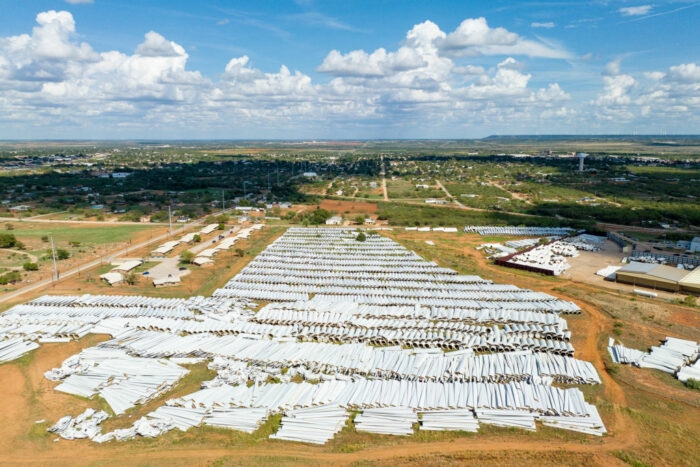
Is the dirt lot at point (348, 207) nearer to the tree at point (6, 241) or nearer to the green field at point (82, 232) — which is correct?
the green field at point (82, 232)

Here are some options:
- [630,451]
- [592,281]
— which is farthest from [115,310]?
[592,281]

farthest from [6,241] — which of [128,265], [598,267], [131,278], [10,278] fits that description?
[598,267]

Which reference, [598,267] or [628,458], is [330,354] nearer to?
[628,458]

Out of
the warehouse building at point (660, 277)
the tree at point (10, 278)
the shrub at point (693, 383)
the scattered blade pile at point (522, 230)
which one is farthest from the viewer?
the scattered blade pile at point (522, 230)

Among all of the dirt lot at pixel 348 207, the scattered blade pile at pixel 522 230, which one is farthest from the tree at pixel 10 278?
the scattered blade pile at pixel 522 230

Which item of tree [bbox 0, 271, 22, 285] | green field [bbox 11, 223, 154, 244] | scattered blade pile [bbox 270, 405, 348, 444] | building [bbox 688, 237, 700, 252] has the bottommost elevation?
scattered blade pile [bbox 270, 405, 348, 444]

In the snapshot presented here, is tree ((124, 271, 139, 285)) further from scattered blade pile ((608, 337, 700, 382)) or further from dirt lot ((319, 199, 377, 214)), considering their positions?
dirt lot ((319, 199, 377, 214))

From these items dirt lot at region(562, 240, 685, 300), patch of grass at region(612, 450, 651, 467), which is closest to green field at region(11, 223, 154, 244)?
dirt lot at region(562, 240, 685, 300)
